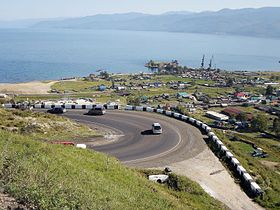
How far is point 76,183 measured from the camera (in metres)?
12.8

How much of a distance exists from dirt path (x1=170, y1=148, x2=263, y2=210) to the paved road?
2.76 feet

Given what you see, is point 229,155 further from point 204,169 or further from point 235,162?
point 204,169

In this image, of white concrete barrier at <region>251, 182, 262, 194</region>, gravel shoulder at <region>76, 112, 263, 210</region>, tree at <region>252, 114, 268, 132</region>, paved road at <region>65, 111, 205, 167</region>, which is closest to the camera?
gravel shoulder at <region>76, 112, 263, 210</region>

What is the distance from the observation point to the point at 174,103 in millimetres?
89312

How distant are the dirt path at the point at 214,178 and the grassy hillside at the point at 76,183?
1411 millimetres

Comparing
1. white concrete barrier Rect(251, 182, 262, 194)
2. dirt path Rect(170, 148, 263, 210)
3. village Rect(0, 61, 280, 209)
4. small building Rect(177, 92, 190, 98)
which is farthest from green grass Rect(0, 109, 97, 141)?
small building Rect(177, 92, 190, 98)

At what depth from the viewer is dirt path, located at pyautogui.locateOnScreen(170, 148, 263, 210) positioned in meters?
18.5

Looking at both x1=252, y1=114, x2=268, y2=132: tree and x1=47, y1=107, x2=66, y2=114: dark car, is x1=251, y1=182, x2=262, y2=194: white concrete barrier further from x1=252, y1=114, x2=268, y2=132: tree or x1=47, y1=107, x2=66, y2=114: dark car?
x1=252, y1=114, x2=268, y2=132: tree

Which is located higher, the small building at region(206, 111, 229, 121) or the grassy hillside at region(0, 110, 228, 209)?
the grassy hillside at region(0, 110, 228, 209)

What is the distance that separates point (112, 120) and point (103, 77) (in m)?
96.2

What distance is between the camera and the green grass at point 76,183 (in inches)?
414

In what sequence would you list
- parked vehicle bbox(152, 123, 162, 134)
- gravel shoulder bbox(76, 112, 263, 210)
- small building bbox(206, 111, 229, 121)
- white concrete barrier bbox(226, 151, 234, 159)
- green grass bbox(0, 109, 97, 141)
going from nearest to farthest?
1. gravel shoulder bbox(76, 112, 263, 210)
2. white concrete barrier bbox(226, 151, 234, 159)
3. green grass bbox(0, 109, 97, 141)
4. parked vehicle bbox(152, 123, 162, 134)
5. small building bbox(206, 111, 229, 121)

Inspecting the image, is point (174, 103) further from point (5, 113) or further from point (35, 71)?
point (35, 71)

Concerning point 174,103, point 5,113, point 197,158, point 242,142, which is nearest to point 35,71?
point 174,103
